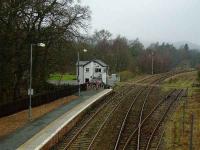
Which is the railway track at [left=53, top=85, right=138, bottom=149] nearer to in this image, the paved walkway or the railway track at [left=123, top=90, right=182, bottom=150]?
the paved walkway

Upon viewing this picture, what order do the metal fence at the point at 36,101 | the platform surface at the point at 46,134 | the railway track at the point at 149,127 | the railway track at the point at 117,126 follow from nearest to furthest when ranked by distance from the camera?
the platform surface at the point at 46,134
the railway track at the point at 149,127
the railway track at the point at 117,126
the metal fence at the point at 36,101

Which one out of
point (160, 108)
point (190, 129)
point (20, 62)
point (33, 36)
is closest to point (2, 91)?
point (20, 62)

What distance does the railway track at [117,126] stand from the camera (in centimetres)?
2508

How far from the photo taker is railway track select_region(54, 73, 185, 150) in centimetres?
2508

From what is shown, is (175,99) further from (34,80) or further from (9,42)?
(9,42)

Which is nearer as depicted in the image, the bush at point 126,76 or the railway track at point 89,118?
the railway track at point 89,118

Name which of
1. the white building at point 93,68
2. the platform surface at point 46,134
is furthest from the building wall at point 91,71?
the platform surface at point 46,134

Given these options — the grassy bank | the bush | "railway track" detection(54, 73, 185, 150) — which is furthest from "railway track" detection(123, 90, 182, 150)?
the bush

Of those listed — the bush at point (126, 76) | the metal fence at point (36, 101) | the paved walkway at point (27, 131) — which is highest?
the bush at point (126, 76)

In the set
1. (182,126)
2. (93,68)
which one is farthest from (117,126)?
(93,68)

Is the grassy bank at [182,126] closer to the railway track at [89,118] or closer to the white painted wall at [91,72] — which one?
the railway track at [89,118]

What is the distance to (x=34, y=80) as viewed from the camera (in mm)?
47312

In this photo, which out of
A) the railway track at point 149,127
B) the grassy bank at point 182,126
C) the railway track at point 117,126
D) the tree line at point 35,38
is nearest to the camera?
the grassy bank at point 182,126

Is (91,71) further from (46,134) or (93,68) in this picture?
(46,134)
